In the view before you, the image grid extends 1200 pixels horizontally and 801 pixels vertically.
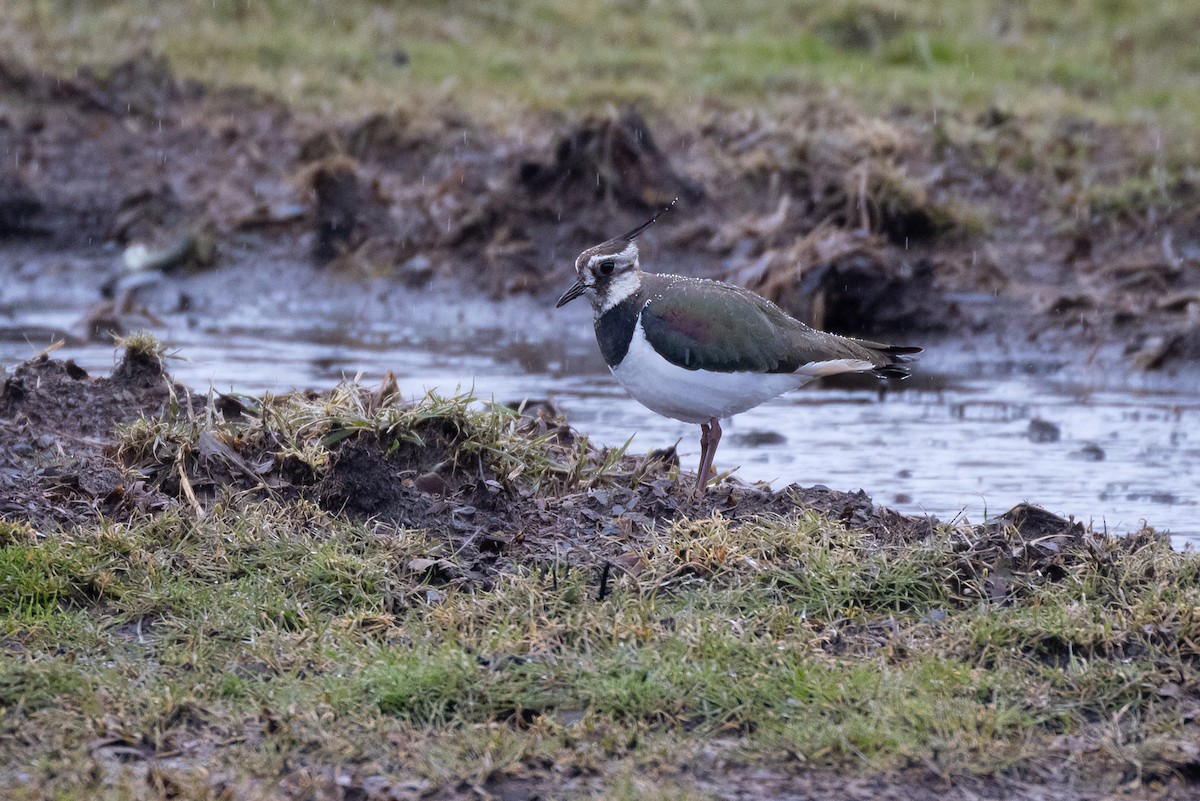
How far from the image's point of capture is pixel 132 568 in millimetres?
5074

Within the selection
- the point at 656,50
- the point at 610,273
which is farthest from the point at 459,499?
the point at 656,50

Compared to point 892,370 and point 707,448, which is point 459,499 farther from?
point 892,370

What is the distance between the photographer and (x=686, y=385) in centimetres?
618

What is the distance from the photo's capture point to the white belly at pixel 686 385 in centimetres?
618

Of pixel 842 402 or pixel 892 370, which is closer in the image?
pixel 892 370

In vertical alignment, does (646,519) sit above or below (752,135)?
below

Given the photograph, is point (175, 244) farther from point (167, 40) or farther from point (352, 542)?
point (352, 542)

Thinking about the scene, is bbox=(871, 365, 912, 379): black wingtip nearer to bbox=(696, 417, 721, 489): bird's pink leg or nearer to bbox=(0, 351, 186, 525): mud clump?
bbox=(696, 417, 721, 489): bird's pink leg

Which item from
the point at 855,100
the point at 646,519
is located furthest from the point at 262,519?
the point at 855,100

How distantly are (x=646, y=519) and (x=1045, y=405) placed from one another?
4.14 m

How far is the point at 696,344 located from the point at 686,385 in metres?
0.17

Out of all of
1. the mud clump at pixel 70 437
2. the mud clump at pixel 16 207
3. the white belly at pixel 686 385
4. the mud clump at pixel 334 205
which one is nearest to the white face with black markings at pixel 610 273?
the white belly at pixel 686 385

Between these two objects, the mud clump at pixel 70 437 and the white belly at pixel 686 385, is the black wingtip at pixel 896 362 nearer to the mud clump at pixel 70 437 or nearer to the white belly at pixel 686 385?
the white belly at pixel 686 385

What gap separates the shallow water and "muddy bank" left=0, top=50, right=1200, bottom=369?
0.31 m
